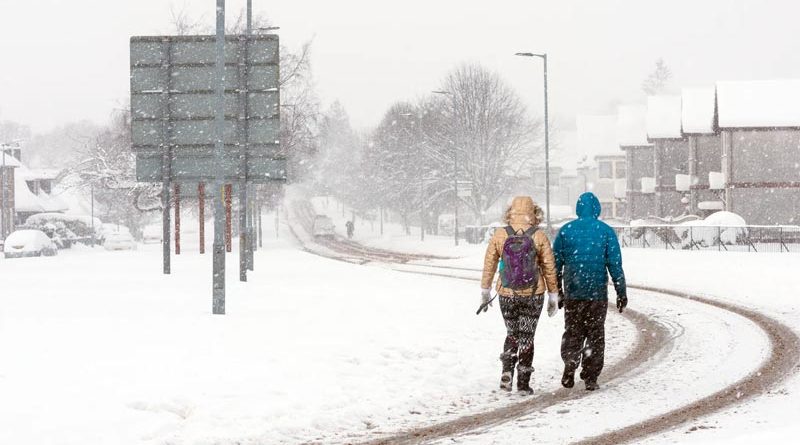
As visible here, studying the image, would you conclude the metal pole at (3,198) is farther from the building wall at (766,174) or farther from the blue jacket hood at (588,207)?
the blue jacket hood at (588,207)

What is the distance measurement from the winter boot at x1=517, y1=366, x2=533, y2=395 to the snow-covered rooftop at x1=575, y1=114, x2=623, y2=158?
77082 mm

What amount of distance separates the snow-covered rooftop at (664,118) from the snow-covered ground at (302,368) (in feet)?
143

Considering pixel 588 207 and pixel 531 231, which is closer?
pixel 531 231

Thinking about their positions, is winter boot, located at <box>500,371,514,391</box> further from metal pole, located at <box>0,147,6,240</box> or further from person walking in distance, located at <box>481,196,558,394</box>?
metal pole, located at <box>0,147,6,240</box>

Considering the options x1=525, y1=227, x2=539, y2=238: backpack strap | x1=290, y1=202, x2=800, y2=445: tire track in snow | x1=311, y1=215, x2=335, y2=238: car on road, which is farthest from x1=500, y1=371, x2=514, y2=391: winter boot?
x1=311, y1=215, x2=335, y2=238: car on road

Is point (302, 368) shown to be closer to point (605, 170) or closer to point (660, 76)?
point (605, 170)

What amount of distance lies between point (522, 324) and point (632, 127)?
63.4 m

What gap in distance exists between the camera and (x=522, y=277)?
30.0ft

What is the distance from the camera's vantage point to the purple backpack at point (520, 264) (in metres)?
9.14

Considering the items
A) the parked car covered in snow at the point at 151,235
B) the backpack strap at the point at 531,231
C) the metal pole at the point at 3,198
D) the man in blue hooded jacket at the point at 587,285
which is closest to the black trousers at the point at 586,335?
the man in blue hooded jacket at the point at 587,285

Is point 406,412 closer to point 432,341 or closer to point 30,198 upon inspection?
point 432,341

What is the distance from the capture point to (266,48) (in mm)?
19641

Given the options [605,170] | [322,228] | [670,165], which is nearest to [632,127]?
[670,165]

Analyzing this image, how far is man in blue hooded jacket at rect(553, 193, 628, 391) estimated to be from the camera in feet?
30.6
